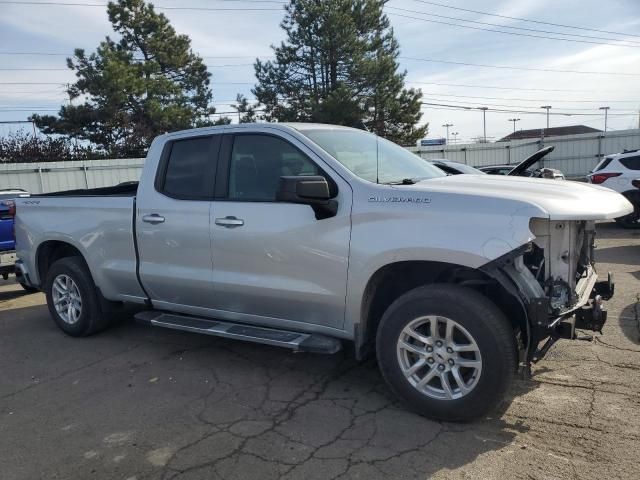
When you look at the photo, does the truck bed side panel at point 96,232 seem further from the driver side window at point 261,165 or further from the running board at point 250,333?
the driver side window at point 261,165

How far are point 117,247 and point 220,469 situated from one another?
9.06 feet

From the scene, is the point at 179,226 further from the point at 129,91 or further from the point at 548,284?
the point at 129,91

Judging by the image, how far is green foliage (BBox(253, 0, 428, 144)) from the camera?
29.0m

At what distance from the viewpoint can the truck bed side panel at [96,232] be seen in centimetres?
515

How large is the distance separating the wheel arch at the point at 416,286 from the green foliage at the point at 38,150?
96.6 ft

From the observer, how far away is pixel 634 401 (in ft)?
12.2

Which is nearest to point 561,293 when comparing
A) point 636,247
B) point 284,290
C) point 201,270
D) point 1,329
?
point 284,290

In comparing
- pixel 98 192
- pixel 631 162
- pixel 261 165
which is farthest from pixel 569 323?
pixel 631 162

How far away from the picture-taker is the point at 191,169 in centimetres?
482

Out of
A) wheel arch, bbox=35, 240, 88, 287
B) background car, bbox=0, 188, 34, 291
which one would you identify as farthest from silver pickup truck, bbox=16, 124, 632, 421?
background car, bbox=0, 188, 34, 291

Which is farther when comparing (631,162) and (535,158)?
(631,162)

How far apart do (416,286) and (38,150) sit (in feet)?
101

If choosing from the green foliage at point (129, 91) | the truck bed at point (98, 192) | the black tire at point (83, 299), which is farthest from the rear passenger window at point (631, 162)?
the green foliage at point (129, 91)

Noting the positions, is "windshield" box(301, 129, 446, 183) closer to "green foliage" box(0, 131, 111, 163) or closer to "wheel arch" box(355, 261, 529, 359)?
"wheel arch" box(355, 261, 529, 359)
